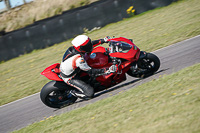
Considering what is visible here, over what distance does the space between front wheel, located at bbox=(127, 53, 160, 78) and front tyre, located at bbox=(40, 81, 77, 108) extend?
5.51 feet

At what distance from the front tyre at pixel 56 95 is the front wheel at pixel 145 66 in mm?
1680

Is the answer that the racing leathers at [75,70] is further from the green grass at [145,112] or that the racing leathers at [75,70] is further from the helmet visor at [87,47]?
the green grass at [145,112]

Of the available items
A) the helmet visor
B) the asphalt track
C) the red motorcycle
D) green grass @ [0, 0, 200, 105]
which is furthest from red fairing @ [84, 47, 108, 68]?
green grass @ [0, 0, 200, 105]

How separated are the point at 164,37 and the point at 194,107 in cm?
662

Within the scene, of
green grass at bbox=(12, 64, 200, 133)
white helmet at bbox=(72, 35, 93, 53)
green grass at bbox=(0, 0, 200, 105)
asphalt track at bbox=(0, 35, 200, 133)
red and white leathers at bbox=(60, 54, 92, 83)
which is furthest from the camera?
green grass at bbox=(0, 0, 200, 105)

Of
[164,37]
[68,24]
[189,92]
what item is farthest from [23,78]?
[189,92]

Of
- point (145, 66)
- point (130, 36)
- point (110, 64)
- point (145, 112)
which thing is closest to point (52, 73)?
point (110, 64)

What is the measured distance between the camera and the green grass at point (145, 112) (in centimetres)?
375

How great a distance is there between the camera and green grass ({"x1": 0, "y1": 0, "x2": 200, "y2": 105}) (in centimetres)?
957

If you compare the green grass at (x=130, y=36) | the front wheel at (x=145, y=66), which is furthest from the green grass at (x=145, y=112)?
the green grass at (x=130, y=36)

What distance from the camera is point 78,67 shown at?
19.8 feet

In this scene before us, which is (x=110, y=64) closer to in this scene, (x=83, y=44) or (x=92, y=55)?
(x=92, y=55)

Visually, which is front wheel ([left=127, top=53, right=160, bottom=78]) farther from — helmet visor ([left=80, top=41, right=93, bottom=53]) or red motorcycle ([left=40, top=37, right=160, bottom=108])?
helmet visor ([left=80, top=41, right=93, bottom=53])

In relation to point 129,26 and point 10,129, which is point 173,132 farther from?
point 129,26
